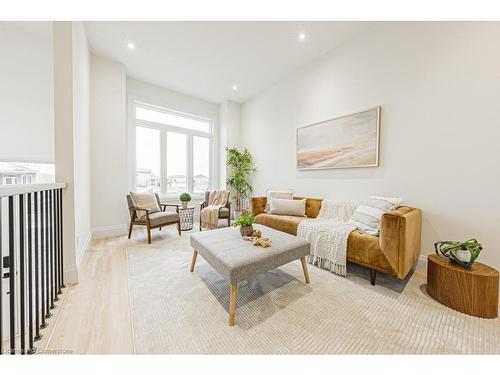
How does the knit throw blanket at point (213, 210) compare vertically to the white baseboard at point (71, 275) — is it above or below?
above

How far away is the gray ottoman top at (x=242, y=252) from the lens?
147cm

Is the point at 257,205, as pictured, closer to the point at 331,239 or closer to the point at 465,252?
the point at 331,239

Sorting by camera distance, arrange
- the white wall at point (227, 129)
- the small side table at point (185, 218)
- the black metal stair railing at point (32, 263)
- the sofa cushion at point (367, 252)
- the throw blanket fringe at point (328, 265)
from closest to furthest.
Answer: the black metal stair railing at point (32, 263)
the sofa cushion at point (367, 252)
the throw blanket fringe at point (328, 265)
the small side table at point (185, 218)
the white wall at point (227, 129)

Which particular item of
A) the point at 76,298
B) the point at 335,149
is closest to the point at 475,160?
the point at 335,149

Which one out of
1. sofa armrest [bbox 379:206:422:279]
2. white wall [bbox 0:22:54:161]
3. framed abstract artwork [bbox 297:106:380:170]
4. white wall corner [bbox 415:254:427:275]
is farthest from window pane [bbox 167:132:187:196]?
white wall corner [bbox 415:254:427:275]

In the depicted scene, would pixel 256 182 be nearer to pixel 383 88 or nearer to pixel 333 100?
pixel 333 100

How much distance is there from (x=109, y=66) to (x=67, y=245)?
305cm

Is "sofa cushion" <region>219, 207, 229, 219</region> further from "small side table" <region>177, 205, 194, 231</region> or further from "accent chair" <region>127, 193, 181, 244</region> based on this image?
→ "accent chair" <region>127, 193, 181, 244</region>

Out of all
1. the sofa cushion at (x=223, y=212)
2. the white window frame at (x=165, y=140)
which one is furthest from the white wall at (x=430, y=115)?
the white window frame at (x=165, y=140)

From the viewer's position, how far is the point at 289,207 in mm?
3225

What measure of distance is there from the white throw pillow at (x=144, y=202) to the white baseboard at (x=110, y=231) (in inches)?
23.6

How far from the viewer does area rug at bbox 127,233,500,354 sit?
1232mm

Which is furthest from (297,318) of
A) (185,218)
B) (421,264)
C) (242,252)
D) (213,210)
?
(185,218)

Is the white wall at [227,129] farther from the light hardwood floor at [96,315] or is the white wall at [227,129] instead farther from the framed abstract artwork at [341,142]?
the light hardwood floor at [96,315]
